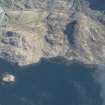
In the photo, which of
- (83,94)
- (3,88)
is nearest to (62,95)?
(83,94)

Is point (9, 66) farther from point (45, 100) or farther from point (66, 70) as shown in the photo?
point (45, 100)

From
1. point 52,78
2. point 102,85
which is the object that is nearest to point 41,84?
point 52,78

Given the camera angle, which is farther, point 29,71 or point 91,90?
point 29,71

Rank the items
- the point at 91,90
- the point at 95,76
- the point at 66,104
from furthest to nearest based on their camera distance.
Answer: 1. the point at 95,76
2. the point at 91,90
3. the point at 66,104

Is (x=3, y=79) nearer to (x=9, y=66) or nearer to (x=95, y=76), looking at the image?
(x=9, y=66)

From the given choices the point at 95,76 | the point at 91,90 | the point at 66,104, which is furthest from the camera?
the point at 95,76

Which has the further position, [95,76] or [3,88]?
[95,76]
